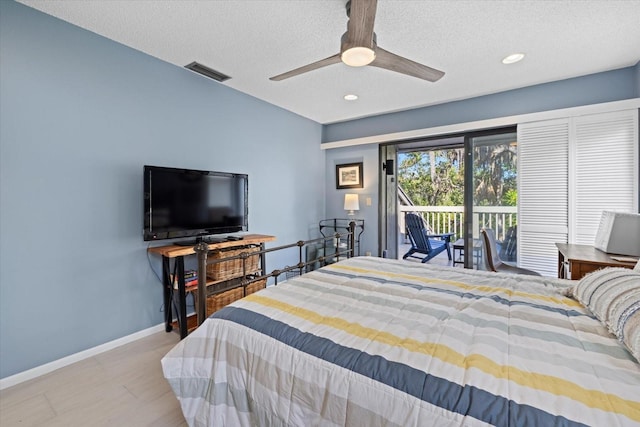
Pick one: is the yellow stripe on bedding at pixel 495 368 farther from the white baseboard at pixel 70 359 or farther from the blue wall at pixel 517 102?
the blue wall at pixel 517 102

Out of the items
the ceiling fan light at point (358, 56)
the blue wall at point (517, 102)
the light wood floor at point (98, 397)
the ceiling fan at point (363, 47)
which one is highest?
the blue wall at point (517, 102)

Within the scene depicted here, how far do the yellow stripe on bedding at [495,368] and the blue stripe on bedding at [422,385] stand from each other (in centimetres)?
9

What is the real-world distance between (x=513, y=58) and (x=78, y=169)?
3.79 m

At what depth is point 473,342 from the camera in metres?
1.01

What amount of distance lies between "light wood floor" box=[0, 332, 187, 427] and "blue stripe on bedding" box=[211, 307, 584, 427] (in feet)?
3.59

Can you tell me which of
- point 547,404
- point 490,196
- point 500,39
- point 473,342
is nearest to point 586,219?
point 490,196

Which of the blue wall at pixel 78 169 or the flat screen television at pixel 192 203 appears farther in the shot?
the flat screen television at pixel 192 203

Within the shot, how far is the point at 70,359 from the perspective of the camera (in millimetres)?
2174

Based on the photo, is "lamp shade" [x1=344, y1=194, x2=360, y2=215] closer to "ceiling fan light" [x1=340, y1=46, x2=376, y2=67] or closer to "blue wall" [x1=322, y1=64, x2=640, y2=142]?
"blue wall" [x1=322, y1=64, x2=640, y2=142]

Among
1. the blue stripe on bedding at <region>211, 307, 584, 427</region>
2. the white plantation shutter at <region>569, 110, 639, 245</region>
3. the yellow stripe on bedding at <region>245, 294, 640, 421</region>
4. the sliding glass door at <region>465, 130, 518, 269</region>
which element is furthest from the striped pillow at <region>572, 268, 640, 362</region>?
the sliding glass door at <region>465, 130, 518, 269</region>

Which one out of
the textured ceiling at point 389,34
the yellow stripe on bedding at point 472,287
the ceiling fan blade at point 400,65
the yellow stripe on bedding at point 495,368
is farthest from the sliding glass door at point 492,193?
the yellow stripe on bedding at point 495,368

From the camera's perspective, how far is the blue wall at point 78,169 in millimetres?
1931

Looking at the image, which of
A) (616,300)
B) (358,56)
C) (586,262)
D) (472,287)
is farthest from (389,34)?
(586,262)

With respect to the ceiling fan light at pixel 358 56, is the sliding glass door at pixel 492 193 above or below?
below
